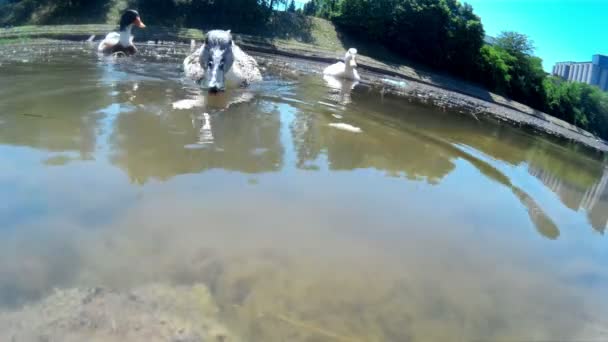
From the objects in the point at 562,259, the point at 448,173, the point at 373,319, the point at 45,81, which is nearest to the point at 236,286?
the point at 373,319

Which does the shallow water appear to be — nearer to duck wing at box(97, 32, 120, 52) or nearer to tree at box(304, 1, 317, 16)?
duck wing at box(97, 32, 120, 52)

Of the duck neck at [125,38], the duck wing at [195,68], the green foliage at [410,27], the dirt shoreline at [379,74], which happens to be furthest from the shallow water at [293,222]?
the green foliage at [410,27]

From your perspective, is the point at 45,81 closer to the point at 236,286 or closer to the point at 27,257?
the point at 27,257

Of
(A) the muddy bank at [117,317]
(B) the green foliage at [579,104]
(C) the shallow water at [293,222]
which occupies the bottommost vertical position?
(A) the muddy bank at [117,317]

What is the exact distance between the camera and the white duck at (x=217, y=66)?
8281 mm

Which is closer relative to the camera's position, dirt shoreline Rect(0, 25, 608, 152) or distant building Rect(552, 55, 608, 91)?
dirt shoreline Rect(0, 25, 608, 152)

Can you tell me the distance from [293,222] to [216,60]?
5889 millimetres

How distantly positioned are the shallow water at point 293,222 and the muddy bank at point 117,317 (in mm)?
74

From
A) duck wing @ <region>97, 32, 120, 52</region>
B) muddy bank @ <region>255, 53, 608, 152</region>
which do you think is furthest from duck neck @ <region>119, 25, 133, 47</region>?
muddy bank @ <region>255, 53, 608, 152</region>

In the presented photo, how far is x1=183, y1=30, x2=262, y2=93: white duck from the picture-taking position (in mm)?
8281

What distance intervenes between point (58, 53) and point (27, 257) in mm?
10812

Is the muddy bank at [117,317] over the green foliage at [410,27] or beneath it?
beneath

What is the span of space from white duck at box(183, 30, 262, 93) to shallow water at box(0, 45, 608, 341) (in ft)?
5.38

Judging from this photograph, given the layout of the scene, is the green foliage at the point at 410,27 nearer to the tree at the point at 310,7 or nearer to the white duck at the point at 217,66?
the tree at the point at 310,7
